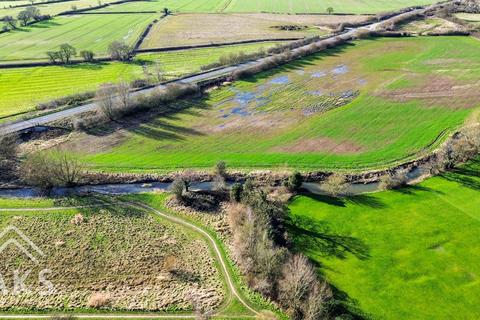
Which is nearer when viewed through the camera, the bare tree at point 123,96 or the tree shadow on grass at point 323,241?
the tree shadow on grass at point 323,241

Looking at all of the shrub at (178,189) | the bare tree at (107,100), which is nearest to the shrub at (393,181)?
the shrub at (178,189)

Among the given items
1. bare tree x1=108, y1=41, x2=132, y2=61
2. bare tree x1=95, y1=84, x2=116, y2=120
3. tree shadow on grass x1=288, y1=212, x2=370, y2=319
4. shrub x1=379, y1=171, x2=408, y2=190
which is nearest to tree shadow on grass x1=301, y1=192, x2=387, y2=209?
shrub x1=379, y1=171, x2=408, y2=190

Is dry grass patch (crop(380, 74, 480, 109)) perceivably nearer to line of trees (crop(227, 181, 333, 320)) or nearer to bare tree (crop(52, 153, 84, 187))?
line of trees (crop(227, 181, 333, 320))

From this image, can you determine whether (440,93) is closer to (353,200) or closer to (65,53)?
(353,200)

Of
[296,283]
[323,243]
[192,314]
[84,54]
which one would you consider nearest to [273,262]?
[296,283]

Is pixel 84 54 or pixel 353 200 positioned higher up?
pixel 84 54

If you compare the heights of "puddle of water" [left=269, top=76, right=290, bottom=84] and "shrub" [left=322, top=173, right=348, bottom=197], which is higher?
"puddle of water" [left=269, top=76, right=290, bottom=84]

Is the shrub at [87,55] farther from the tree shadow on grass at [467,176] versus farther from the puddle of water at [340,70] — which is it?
the tree shadow on grass at [467,176]
